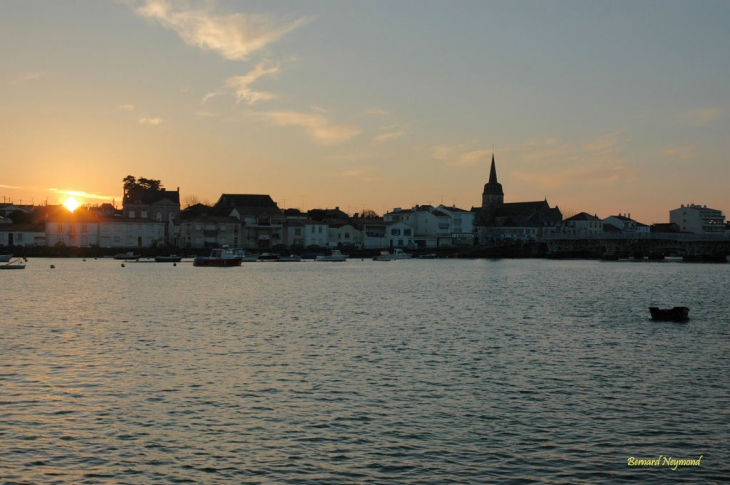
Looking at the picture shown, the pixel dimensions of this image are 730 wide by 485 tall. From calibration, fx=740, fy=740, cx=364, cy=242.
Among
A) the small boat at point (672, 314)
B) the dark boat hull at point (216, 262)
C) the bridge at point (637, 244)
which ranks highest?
the bridge at point (637, 244)

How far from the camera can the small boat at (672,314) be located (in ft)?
150

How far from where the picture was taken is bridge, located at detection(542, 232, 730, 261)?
15988 centimetres

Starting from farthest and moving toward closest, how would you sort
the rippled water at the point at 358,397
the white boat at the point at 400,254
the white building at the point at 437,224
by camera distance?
the white building at the point at 437,224, the white boat at the point at 400,254, the rippled water at the point at 358,397

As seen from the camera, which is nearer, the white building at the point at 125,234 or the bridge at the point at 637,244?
the white building at the point at 125,234

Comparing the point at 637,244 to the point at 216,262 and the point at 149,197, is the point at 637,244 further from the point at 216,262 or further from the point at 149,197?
the point at 149,197

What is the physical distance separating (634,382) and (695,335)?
15535mm

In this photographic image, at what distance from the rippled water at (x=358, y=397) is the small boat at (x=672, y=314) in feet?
3.16

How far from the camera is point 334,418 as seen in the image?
2098 cm

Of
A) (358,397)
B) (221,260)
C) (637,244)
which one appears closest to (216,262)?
(221,260)

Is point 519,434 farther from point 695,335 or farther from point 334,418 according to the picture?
point 695,335

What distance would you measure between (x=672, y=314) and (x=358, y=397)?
97.3ft

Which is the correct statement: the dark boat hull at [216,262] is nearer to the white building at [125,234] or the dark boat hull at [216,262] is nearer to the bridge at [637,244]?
the white building at [125,234]

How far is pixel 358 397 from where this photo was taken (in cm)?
2356

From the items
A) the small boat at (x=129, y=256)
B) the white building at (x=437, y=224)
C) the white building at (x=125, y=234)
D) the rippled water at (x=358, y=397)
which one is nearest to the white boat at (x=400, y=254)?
the white building at (x=437, y=224)
